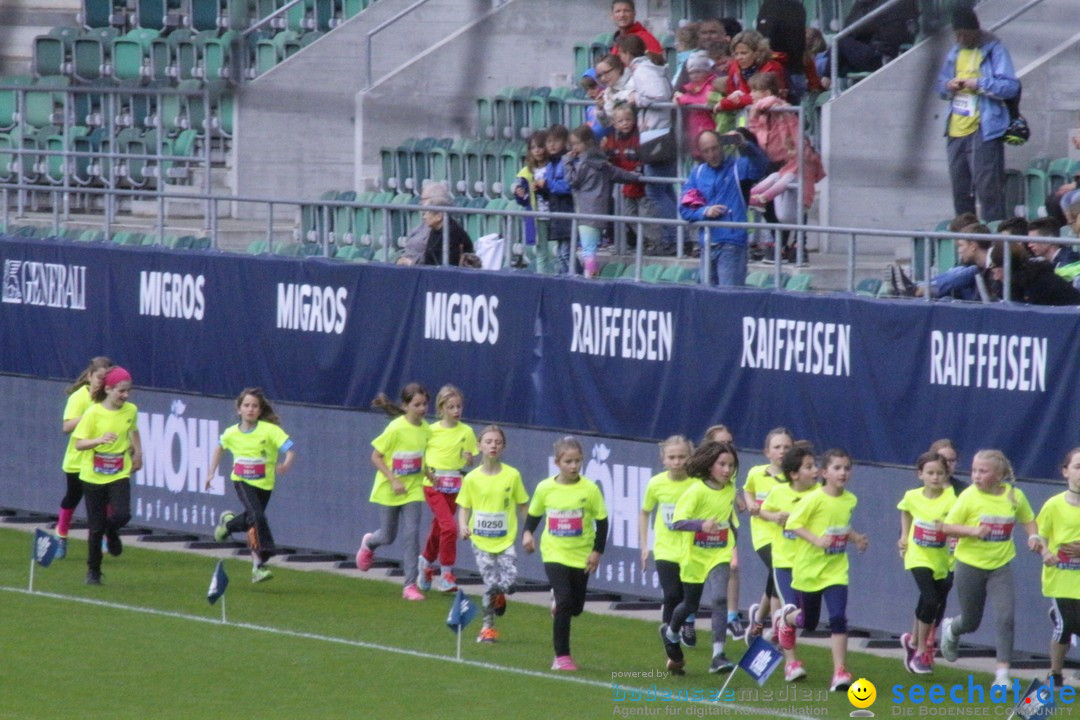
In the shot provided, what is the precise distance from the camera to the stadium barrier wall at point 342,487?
12000mm

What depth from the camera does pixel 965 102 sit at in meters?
3.32

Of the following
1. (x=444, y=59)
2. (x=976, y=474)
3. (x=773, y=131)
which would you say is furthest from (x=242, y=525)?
(x=444, y=59)

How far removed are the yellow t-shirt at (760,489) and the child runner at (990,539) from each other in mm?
1340

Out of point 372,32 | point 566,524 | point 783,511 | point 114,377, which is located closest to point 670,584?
point 566,524

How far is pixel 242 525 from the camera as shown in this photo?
1371 cm

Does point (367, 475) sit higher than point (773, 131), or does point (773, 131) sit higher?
point (773, 131)

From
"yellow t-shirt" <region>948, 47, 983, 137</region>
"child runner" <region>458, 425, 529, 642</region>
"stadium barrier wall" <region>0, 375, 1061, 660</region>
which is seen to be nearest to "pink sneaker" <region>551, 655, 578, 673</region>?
"child runner" <region>458, 425, 529, 642</region>

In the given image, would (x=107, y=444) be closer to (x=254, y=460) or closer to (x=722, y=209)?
(x=254, y=460)

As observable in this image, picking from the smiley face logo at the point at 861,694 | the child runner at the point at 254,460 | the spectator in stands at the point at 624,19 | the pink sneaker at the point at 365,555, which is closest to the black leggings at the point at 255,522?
the child runner at the point at 254,460

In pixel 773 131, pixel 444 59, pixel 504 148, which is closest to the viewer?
pixel 444 59

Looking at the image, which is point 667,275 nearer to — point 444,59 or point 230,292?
point 230,292

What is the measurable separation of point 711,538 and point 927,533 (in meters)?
1.20

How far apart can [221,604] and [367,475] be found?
219cm

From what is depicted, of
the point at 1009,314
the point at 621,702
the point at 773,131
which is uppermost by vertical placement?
the point at 773,131
